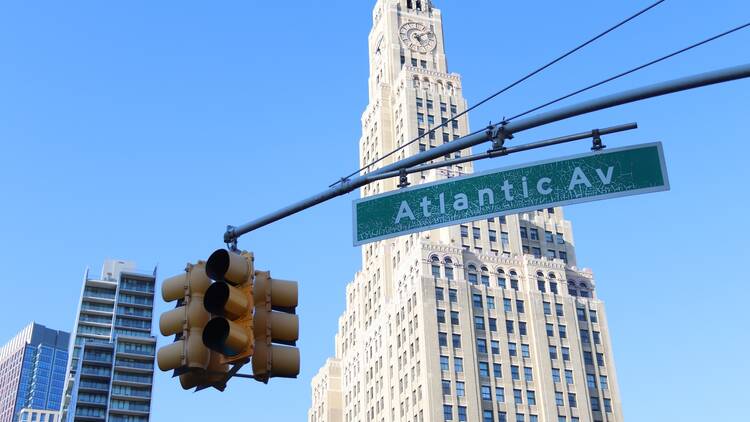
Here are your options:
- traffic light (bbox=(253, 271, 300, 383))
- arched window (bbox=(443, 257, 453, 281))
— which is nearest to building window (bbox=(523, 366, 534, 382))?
arched window (bbox=(443, 257, 453, 281))

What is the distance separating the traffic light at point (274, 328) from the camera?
33.0ft

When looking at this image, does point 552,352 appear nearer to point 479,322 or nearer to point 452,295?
point 479,322

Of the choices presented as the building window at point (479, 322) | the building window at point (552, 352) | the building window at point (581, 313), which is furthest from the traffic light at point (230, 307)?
the building window at point (581, 313)

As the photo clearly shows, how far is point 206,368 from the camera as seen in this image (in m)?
9.68

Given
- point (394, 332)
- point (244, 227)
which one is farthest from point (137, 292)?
point (244, 227)

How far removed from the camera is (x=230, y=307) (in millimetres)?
9664

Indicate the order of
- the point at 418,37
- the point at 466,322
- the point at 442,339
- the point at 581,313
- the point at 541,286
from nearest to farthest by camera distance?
the point at 442,339
the point at 466,322
the point at 541,286
the point at 581,313
the point at 418,37

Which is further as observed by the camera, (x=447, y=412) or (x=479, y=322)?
(x=479, y=322)

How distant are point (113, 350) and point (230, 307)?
157867mm

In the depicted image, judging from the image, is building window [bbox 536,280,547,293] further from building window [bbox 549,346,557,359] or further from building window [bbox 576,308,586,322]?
building window [bbox 549,346,557,359]

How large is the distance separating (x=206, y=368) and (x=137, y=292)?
17157 centimetres

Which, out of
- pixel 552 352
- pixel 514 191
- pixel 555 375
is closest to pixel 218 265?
pixel 514 191

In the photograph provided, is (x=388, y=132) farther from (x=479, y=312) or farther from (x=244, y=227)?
(x=244, y=227)

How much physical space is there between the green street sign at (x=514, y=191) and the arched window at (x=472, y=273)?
87.5 m
